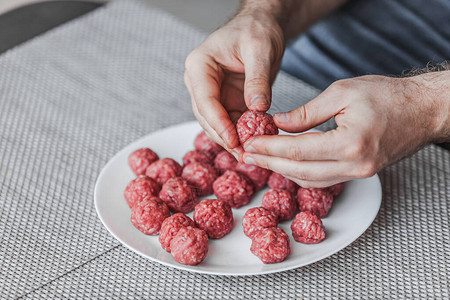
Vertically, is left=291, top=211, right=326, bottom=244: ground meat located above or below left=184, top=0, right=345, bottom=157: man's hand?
below

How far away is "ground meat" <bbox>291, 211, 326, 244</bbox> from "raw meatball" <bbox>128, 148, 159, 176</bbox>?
0.36 m

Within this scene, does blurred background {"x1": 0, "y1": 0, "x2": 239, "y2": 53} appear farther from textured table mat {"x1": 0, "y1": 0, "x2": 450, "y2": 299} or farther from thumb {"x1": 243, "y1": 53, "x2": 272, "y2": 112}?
thumb {"x1": 243, "y1": 53, "x2": 272, "y2": 112}

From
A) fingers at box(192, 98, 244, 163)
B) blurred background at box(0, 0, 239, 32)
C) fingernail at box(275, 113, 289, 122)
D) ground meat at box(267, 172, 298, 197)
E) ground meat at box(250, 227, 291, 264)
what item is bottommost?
blurred background at box(0, 0, 239, 32)

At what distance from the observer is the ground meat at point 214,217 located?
0.97 metres

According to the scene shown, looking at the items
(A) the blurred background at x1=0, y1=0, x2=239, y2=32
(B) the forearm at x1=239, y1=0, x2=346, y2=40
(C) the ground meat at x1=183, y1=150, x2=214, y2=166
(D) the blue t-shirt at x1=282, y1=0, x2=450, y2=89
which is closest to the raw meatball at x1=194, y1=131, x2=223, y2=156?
(C) the ground meat at x1=183, y1=150, x2=214, y2=166

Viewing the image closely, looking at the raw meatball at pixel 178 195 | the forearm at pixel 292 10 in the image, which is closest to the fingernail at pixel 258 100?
the raw meatball at pixel 178 195

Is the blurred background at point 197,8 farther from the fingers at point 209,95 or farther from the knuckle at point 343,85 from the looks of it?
the knuckle at point 343,85

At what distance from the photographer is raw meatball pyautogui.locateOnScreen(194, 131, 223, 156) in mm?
1180

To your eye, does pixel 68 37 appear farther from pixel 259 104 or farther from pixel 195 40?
pixel 259 104

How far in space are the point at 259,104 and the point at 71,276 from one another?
467mm

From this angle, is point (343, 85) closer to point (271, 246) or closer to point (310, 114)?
point (310, 114)

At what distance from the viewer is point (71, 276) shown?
942 mm

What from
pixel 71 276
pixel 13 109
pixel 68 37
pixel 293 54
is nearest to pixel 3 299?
pixel 71 276

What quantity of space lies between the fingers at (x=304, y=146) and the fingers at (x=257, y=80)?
96mm
